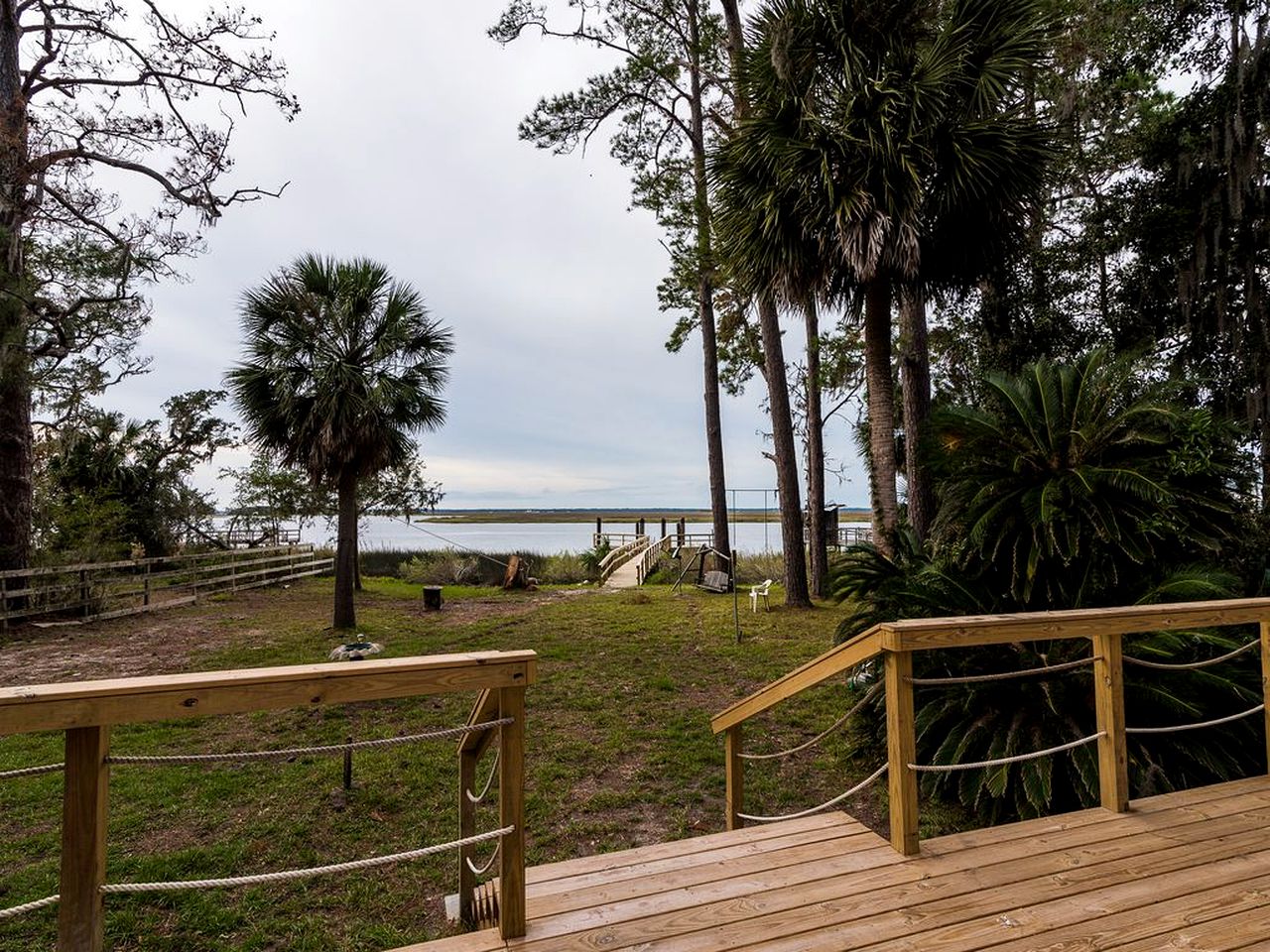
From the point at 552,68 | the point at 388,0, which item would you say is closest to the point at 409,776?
the point at 388,0

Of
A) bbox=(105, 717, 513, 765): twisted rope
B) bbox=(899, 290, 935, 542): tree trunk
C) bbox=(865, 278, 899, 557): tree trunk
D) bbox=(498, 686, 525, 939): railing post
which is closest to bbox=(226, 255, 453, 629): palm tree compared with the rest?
bbox=(865, 278, 899, 557): tree trunk

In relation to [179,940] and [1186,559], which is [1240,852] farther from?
[179,940]

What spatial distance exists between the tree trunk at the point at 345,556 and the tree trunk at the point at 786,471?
728cm

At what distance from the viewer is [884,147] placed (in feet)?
19.7

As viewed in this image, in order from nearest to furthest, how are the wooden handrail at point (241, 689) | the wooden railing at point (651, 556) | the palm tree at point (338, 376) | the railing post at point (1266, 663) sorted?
the wooden handrail at point (241, 689) → the railing post at point (1266, 663) → the palm tree at point (338, 376) → the wooden railing at point (651, 556)

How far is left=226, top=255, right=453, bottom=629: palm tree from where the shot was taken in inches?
377

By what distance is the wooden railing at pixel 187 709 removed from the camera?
1.31m

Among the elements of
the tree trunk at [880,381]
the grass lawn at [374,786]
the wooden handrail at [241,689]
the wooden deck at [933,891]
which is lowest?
the grass lawn at [374,786]

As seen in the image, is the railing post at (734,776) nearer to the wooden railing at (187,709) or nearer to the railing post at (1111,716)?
the railing post at (1111,716)

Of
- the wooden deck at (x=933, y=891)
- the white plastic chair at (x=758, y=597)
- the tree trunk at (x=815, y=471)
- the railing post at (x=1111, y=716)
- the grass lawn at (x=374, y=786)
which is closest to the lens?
the wooden deck at (x=933, y=891)

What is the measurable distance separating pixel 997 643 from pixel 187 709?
2.65m

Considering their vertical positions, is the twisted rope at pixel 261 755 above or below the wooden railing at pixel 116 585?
above

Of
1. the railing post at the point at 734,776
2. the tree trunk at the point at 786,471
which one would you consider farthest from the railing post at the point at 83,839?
the tree trunk at the point at 786,471

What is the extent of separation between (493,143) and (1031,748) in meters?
13.2
